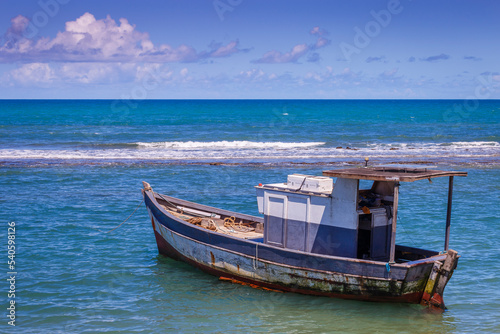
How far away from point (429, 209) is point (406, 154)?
68.5ft

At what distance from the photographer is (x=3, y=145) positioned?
4928 cm

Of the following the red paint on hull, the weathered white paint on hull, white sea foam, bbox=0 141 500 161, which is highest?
white sea foam, bbox=0 141 500 161

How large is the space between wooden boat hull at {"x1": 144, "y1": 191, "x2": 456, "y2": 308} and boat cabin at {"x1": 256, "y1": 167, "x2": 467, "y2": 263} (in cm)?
49

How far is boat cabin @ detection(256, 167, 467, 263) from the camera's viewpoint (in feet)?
42.7

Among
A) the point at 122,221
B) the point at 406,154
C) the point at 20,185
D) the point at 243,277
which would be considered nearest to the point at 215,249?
the point at 243,277

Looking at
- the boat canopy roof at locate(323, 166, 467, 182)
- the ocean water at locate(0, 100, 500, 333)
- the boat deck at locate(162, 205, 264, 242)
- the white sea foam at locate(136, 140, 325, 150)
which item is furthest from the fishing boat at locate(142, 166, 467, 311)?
the white sea foam at locate(136, 140, 325, 150)

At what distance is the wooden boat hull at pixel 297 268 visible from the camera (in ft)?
41.2

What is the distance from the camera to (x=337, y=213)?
13.2 m

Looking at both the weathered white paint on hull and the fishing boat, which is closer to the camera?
the fishing boat

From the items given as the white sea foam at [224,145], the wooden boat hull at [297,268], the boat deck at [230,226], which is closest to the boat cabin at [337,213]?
the wooden boat hull at [297,268]

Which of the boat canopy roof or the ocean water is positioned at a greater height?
the boat canopy roof

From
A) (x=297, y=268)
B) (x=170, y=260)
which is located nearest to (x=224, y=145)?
(x=170, y=260)

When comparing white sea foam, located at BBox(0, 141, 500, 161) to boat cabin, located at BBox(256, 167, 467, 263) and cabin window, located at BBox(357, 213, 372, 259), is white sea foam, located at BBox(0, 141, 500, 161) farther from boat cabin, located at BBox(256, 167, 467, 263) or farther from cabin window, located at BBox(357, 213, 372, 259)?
cabin window, located at BBox(357, 213, 372, 259)

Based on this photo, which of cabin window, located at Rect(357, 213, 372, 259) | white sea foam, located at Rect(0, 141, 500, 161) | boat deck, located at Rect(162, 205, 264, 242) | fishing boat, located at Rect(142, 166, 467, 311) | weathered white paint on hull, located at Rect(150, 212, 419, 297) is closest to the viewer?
fishing boat, located at Rect(142, 166, 467, 311)
